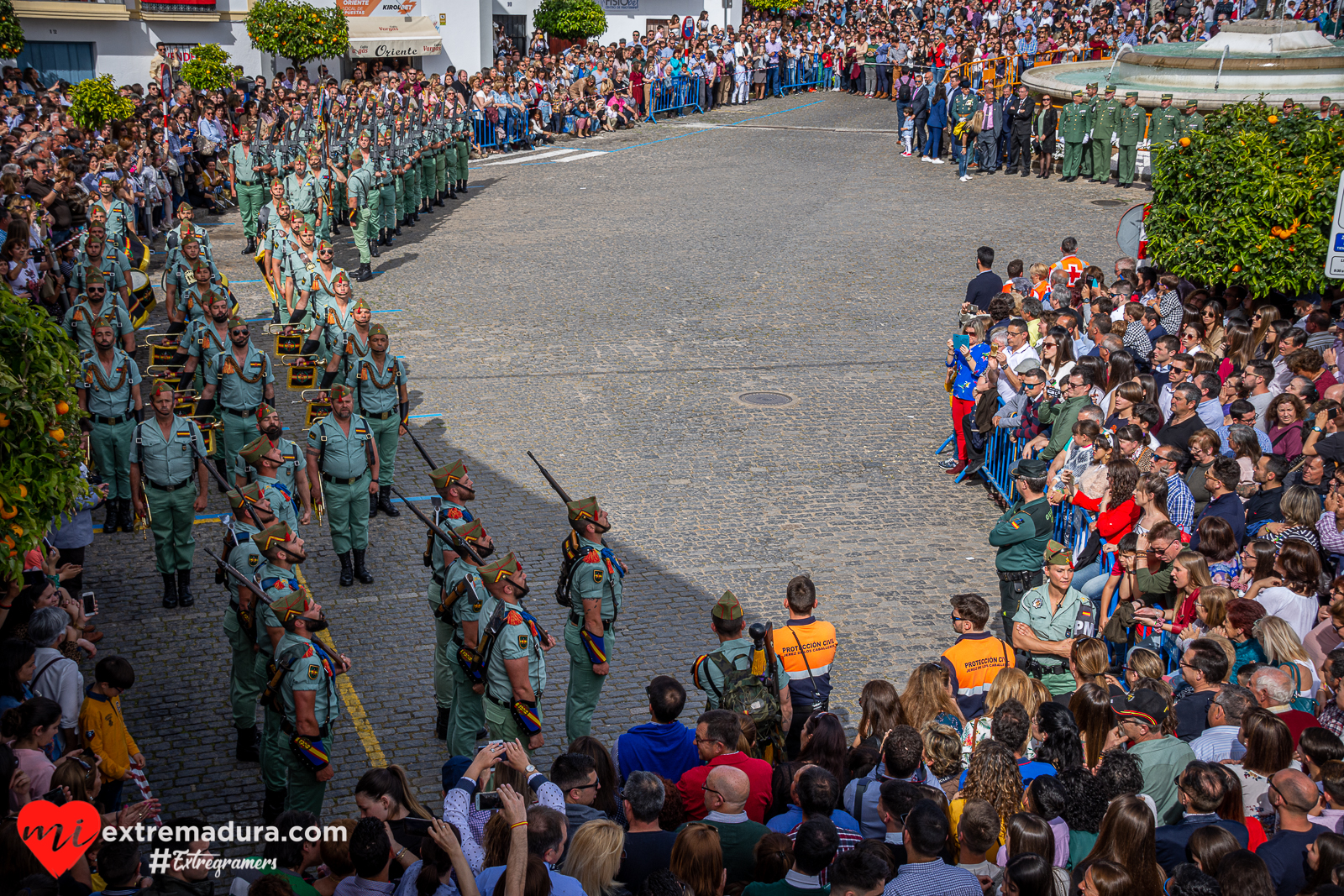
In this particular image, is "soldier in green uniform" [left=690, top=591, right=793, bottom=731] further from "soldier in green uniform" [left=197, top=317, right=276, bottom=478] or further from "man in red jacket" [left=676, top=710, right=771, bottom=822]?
"soldier in green uniform" [left=197, top=317, right=276, bottom=478]

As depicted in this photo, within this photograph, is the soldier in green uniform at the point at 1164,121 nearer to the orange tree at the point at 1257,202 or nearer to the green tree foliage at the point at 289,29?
the orange tree at the point at 1257,202

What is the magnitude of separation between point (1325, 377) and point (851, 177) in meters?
17.0

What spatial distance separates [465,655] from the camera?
23.8 feet

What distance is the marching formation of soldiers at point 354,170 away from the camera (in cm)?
1800

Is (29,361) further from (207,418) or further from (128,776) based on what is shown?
(207,418)

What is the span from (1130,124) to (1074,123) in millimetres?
1181

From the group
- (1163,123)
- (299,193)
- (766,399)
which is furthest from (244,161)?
(1163,123)

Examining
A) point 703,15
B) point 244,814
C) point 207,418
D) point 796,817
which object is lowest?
point 244,814

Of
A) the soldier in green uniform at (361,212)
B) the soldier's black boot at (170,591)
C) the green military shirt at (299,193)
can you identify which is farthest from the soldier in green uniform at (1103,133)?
the soldier's black boot at (170,591)

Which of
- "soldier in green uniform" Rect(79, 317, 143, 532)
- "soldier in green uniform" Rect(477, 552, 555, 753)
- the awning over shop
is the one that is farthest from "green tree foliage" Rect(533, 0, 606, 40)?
"soldier in green uniform" Rect(477, 552, 555, 753)

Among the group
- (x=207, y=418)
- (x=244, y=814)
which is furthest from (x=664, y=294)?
(x=244, y=814)

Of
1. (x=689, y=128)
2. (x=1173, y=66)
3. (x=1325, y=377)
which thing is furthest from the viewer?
(x=689, y=128)

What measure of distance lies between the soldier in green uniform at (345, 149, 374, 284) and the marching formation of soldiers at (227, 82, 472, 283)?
13 mm

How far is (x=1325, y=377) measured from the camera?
10000 millimetres
